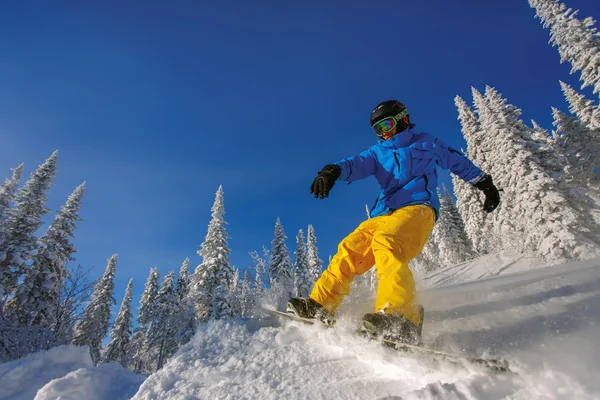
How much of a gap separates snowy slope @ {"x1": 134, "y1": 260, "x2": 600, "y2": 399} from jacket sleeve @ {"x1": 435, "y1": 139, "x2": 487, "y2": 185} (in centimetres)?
144

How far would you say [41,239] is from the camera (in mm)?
21094

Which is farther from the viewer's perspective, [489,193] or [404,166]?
[489,193]

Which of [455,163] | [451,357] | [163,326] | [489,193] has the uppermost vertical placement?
[163,326]

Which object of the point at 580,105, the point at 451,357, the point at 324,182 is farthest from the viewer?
the point at 580,105

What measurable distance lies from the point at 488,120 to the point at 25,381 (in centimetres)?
2386

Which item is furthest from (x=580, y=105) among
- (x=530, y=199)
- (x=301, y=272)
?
(x=301, y=272)

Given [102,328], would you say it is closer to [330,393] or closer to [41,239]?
[41,239]

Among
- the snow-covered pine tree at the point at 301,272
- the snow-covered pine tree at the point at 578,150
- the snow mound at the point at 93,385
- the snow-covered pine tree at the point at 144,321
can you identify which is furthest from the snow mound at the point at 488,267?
the snow-covered pine tree at the point at 144,321

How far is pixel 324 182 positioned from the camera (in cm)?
318

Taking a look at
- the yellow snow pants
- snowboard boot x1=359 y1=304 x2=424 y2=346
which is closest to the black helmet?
the yellow snow pants

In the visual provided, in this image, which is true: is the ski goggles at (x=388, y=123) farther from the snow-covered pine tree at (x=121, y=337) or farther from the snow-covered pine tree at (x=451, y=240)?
the snow-covered pine tree at (x=121, y=337)

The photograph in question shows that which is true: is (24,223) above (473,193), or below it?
above

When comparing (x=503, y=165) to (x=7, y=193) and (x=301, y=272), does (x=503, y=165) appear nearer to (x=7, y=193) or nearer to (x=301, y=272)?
(x=301, y=272)

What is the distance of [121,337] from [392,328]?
41920 mm
